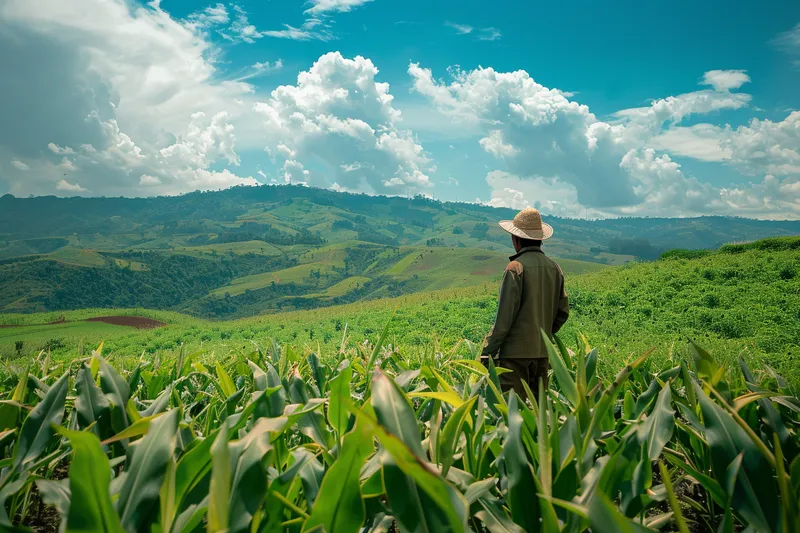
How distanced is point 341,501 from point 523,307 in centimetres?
371

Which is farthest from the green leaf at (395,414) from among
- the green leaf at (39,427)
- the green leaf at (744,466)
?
the green leaf at (39,427)

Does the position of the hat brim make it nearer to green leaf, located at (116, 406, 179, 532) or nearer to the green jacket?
the green jacket

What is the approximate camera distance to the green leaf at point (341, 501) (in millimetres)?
773

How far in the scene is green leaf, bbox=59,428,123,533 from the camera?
26.8 inches

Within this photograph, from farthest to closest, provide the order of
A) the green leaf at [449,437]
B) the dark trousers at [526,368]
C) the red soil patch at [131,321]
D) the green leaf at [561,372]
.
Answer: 1. the red soil patch at [131,321]
2. the dark trousers at [526,368]
3. the green leaf at [561,372]
4. the green leaf at [449,437]

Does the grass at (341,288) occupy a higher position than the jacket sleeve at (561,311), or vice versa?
the jacket sleeve at (561,311)

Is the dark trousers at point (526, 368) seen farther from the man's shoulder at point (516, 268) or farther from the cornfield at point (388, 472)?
the cornfield at point (388, 472)

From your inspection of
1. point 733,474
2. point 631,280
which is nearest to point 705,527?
point 733,474

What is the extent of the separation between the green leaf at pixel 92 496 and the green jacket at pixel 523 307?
3.69m

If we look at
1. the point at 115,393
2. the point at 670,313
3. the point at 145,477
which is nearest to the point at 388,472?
the point at 145,477

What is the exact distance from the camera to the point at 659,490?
1.18 m

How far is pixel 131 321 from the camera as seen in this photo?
58750 millimetres

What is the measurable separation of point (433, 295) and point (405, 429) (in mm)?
36849

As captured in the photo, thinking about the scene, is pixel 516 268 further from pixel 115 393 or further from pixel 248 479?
pixel 248 479
